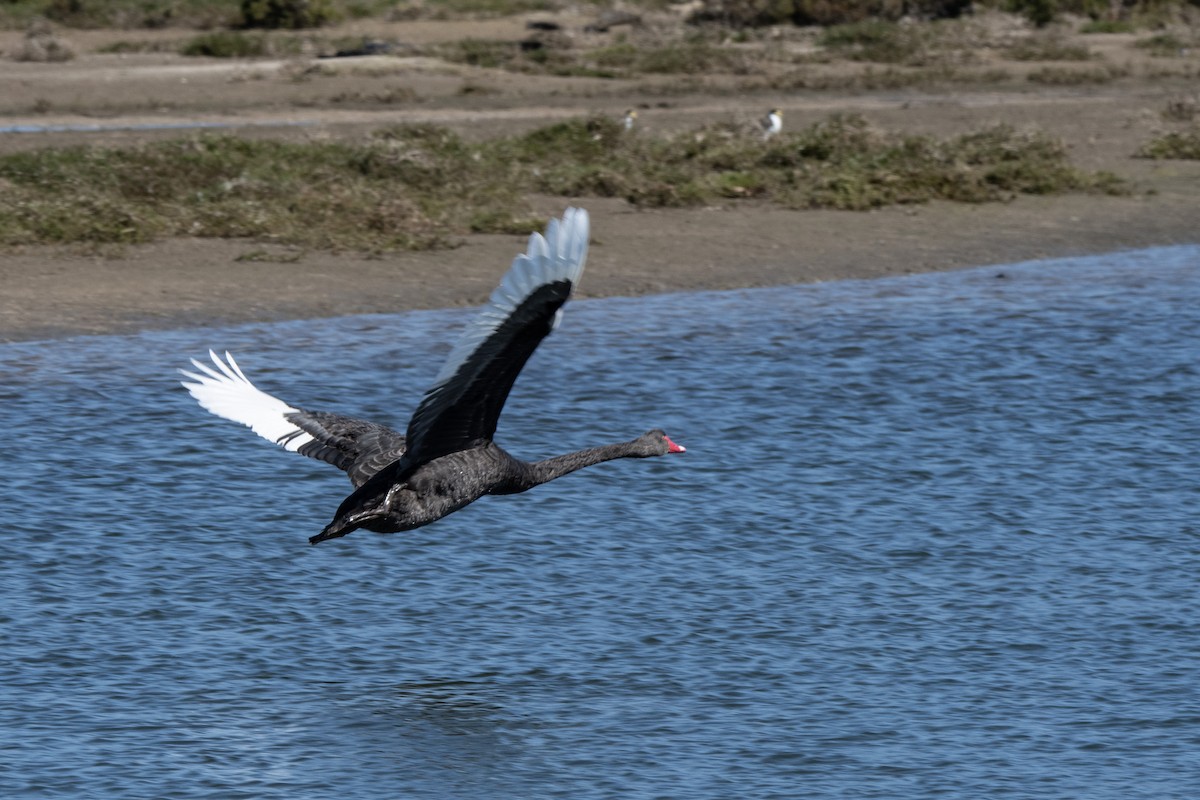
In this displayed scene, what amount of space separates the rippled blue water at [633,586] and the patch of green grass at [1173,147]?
510 inches

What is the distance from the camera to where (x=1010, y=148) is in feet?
84.0

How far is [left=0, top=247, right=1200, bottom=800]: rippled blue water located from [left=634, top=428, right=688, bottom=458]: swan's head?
801mm

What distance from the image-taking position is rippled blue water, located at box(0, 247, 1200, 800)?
791 centimetres

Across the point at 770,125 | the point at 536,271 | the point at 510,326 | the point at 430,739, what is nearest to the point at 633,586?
the point at 430,739

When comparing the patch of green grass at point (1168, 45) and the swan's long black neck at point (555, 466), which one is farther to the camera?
the patch of green grass at point (1168, 45)

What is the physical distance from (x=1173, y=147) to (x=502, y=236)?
44.4ft

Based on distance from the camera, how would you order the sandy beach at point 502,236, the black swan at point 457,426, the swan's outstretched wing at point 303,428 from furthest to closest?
the sandy beach at point 502,236 → the swan's outstretched wing at point 303,428 → the black swan at point 457,426

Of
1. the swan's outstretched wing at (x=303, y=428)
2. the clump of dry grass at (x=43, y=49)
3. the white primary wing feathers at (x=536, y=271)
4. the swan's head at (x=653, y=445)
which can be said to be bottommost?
the swan's head at (x=653, y=445)

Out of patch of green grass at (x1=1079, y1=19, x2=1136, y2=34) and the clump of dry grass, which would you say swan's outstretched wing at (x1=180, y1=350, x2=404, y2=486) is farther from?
patch of green grass at (x1=1079, y1=19, x2=1136, y2=34)

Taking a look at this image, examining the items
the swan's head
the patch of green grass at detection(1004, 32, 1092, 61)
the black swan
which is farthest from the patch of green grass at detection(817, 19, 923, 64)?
the black swan

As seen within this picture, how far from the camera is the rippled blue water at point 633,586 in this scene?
7914 millimetres

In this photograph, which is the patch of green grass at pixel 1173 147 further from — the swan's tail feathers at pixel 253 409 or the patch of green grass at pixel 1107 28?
the patch of green grass at pixel 1107 28

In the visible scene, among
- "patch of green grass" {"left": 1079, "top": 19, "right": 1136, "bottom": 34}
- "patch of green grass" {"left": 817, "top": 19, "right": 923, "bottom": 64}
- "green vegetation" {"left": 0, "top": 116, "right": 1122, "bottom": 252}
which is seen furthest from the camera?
A: "patch of green grass" {"left": 1079, "top": 19, "right": 1136, "bottom": 34}

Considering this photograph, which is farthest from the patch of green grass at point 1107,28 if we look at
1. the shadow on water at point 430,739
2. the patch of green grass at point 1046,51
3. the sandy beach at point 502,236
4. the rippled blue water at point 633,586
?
the shadow on water at point 430,739
